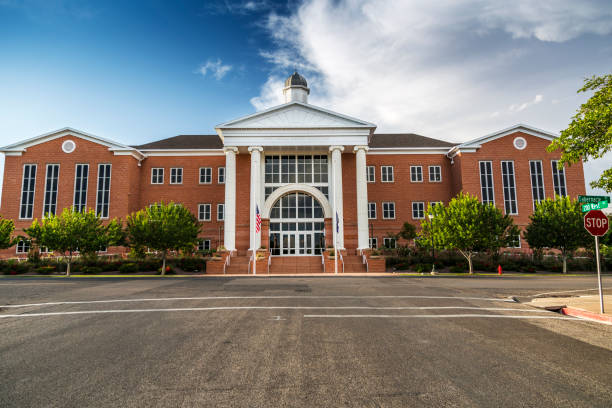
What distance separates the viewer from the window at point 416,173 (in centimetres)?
4003

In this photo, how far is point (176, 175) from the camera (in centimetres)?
4012

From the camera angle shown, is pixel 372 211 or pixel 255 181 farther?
pixel 372 211

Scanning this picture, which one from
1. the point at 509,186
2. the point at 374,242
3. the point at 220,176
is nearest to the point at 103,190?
the point at 220,176

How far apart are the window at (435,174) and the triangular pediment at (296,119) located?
394 inches

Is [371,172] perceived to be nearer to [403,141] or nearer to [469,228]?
[403,141]

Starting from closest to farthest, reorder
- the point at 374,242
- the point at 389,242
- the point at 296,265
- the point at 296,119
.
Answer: the point at 296,265, the point at 296,119, the point at 389,242, the point at 374,242

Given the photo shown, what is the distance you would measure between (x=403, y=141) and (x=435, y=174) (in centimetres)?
566

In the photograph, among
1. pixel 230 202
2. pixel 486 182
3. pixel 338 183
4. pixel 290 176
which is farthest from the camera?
pixel 486 182

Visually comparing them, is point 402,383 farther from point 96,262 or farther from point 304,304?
point 96,262

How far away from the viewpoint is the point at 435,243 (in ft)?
96.9

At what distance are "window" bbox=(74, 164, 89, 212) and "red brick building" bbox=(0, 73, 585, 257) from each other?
0.37 ft

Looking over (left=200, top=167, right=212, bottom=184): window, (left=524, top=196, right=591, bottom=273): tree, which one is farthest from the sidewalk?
(left=200, top=167, right=212, bottom=184): window

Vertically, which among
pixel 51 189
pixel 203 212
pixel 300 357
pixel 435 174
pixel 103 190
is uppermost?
pixel 435 174

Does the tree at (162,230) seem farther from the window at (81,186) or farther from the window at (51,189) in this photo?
the window at (51,189)
